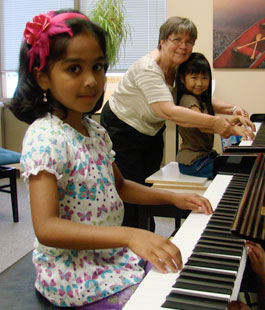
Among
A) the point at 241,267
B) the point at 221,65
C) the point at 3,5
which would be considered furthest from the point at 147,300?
the point at 3,5

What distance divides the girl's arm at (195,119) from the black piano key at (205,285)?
122 cm

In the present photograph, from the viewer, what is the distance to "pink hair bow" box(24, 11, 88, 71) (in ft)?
3.23

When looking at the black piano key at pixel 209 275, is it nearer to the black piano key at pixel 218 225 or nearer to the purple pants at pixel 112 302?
the black piano key at pixel 218 225

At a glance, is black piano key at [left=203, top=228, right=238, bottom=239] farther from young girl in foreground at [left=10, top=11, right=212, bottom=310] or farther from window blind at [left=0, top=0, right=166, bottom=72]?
window blind at [left=0, top=0, right=166, bottom=72]

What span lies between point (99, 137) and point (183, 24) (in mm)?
1078

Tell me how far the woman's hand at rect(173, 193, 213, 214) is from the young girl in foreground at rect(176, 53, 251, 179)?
107 centimetres

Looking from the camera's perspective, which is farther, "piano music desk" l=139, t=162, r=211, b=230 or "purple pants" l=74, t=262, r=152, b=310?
"piano music desk" l=139, t=162, r=211, b=230

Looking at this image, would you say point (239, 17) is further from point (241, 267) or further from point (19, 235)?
point (241, 267)

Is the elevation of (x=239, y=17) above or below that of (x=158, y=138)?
above

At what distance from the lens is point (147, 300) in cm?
61

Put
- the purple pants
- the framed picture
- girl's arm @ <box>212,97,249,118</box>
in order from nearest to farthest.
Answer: the purple pants < girl's arm @ <box>212,97,249,118</box> < the framed picture

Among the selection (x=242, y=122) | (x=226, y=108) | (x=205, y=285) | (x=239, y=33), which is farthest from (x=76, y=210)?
(x=239, y=33)

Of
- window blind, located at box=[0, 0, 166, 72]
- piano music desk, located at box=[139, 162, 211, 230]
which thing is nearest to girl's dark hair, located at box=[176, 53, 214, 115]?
piano music desk, located at box=[139, 162, 211, 230]

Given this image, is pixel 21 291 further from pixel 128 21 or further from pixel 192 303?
pixel 128 21
